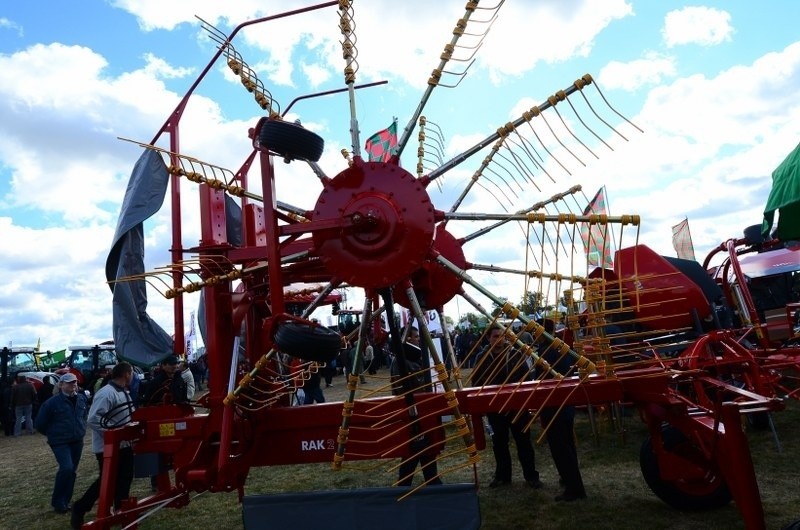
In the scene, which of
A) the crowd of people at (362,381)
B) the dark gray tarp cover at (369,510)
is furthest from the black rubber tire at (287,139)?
the dark gray tarp cover at (369,510)

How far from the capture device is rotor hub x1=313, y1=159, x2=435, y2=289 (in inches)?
159

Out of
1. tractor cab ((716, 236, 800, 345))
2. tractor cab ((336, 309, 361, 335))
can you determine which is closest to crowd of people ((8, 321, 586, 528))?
tractor cab ((336, 309, 361, 335))

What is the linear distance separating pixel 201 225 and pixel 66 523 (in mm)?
5382

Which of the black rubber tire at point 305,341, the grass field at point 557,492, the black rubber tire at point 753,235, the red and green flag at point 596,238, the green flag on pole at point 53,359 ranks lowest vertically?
the grass field at point 557,492

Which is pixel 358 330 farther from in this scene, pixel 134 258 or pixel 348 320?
pixel 348 320

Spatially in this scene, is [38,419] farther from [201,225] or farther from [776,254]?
[776,254]

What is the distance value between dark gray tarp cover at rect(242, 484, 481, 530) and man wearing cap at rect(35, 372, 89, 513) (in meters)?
Result: 4.98

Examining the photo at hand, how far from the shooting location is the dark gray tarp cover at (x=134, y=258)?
195 inches

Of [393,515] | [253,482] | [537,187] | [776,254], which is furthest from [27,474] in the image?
[776,254]

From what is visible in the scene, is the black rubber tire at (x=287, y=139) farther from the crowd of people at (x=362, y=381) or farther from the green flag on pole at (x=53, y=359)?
the green flag on pole at (x=53, y=359)

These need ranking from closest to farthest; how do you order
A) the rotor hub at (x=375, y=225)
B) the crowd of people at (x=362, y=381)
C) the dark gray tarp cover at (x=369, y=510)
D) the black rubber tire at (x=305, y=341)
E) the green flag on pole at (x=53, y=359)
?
the black rubber tire at (x=305, y=341), the rotor hub at (x=375, y=225), the dark gray tarp cover at (x=369, y=510), the crowd of people at (x=362, y=381), the green flag on pole at (x=53, y=359)

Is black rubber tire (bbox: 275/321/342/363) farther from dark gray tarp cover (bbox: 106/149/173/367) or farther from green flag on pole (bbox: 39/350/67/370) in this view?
green flag on pole (bbox: 39/350/67/370)

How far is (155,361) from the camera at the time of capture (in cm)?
504

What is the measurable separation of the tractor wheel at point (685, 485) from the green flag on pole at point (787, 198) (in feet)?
7.13
